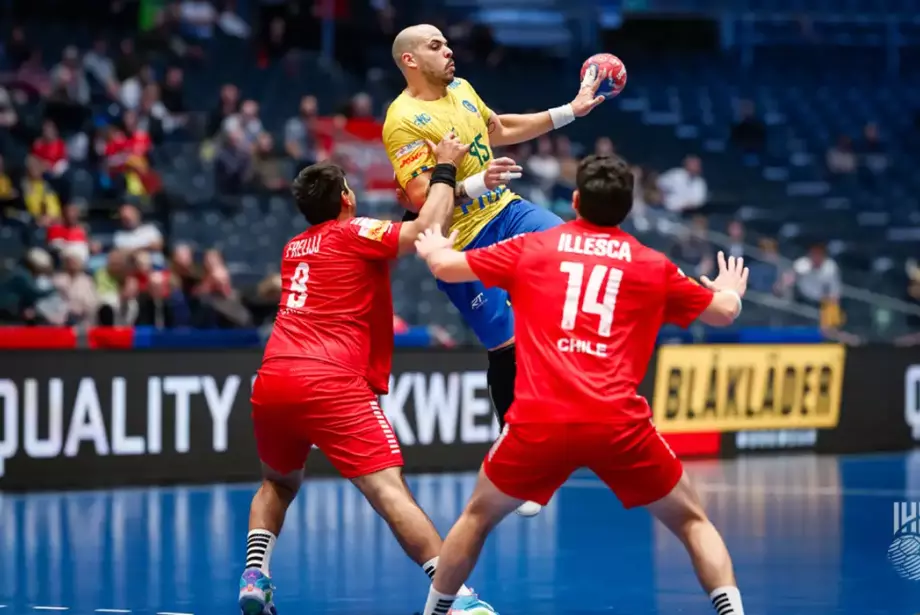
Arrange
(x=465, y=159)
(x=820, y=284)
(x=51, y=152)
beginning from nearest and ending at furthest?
(x=465, y=159) → (x=51, y=152) → (x=820, y=284)

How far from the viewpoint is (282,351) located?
744 centimetres

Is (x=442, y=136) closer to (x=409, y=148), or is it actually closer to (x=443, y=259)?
(x=409, y=148)

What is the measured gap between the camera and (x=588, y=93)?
8672mm

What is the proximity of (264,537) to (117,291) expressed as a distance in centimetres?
840

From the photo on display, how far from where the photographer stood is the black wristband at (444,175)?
729 centimetres

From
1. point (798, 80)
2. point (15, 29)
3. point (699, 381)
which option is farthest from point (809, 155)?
point (15, 29)

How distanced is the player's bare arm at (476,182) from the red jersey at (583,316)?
109 cm

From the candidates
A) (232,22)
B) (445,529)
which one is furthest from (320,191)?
(232,22)

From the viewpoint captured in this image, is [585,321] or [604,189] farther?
[604,189]

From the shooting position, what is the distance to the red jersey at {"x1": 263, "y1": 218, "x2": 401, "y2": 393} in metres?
7.38

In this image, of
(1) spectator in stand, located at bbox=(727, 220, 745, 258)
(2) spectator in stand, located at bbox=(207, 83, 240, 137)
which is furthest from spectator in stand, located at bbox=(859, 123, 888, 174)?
(2) spectator in stand, located at bbox=(207, 83, 240, 137)

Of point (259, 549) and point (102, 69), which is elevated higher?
point (102, 69)

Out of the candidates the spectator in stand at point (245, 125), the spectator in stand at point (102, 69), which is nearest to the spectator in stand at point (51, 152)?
the spectator in stand at point (102, 69)

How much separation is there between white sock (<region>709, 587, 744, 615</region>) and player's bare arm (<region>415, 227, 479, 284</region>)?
5.26 ft
